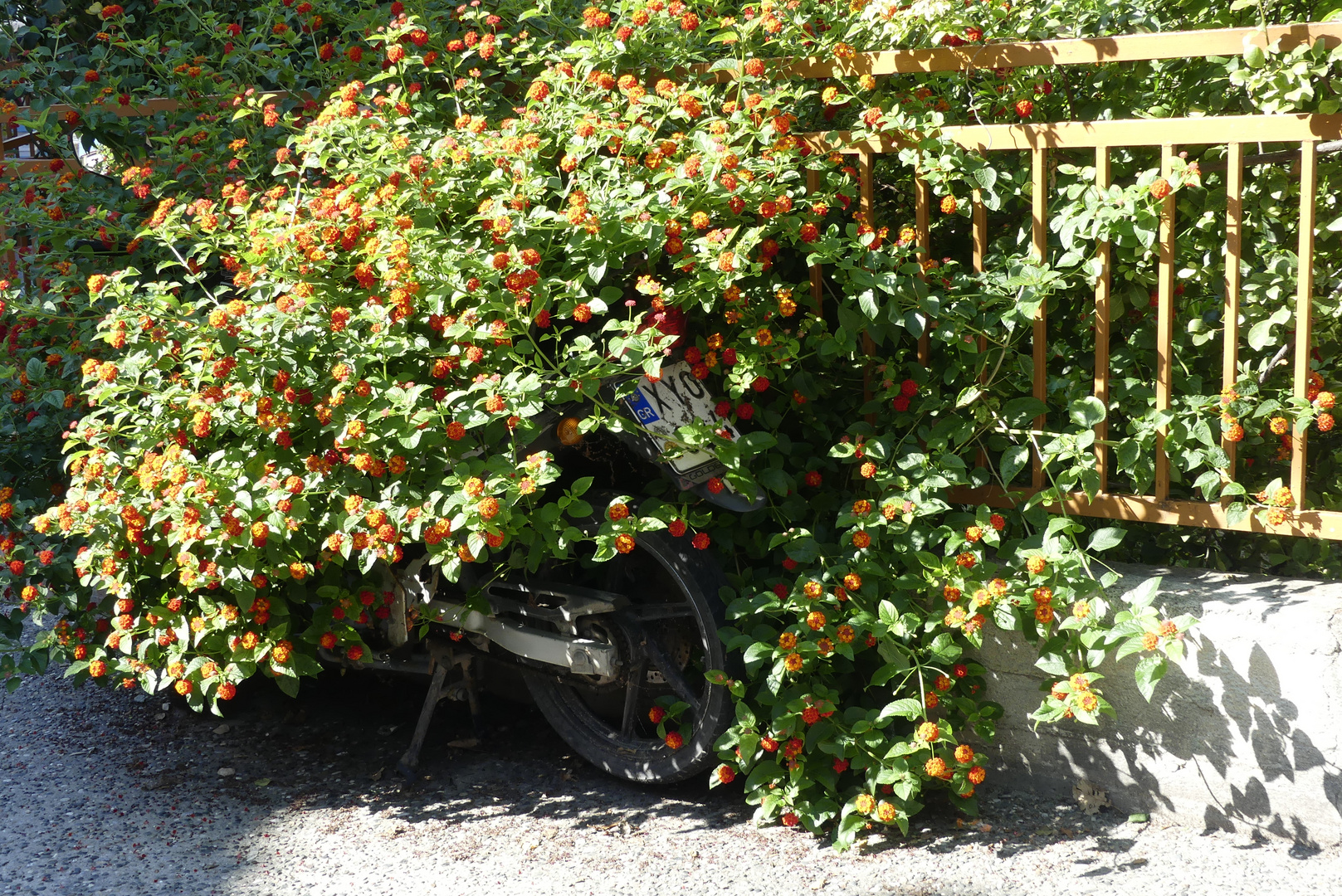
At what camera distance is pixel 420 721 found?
125 inches

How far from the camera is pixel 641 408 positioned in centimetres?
273

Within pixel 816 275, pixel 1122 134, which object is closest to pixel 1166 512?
pixel 1122 134

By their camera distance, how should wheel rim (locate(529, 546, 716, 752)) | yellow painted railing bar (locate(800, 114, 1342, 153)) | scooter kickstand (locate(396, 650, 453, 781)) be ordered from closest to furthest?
yellow painted railing bar (locate(800, 114, 1342, 153))
wheel rim (locate(529, 546, 716, 752))
scooter kickstand (locate(396, 650, 453, 781))

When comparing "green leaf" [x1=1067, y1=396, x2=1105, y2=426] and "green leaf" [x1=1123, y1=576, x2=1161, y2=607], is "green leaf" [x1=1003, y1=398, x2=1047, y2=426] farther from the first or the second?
"green leaf" [x1=1123, y1=576, x2=1161, y2=607]

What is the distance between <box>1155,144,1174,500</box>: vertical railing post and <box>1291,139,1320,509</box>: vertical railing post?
0.25 m

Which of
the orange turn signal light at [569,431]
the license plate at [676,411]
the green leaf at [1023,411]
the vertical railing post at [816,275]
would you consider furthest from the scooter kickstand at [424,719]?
the green leaf at [1023,411]

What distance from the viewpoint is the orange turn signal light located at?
273 cm

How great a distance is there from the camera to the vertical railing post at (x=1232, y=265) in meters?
2.53

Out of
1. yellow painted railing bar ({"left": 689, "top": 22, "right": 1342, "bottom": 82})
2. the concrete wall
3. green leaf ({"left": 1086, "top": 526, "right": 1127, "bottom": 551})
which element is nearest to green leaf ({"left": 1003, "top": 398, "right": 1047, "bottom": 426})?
green leaf ({"left": 1086, "top": 526, "right": 1127, "bottom": 551})

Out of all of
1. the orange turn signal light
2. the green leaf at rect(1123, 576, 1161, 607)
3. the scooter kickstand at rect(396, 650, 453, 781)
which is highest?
the orange turn signal light

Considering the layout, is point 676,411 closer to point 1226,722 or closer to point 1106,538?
point 1106,538

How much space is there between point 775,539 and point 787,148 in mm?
905

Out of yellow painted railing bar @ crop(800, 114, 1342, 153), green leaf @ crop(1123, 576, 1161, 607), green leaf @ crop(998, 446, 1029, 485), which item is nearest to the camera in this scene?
yellow painted railing bar @ crop(800, 114, 1342, 153)

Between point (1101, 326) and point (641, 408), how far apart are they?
1042 millimetres
